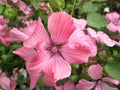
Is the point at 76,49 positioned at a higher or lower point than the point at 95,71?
higher

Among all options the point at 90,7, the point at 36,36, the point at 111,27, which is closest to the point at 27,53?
the point at 36,36

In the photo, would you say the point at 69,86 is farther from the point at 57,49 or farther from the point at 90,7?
the point at 90,7

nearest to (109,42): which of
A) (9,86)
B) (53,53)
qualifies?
(53,53)

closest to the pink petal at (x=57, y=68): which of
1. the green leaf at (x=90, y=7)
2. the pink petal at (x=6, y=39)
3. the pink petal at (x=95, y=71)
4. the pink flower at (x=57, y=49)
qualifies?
the pink flower at (x=57, y=49)

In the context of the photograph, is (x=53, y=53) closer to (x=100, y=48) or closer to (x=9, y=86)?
(x=100, y=48)

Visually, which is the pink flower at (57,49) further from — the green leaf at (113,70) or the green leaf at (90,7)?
the green leaf at (90,7)

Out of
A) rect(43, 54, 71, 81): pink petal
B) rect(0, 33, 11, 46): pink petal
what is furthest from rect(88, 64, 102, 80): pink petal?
rect(0, 33, 11, 46): pink petal

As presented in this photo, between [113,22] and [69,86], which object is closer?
[69,86]
